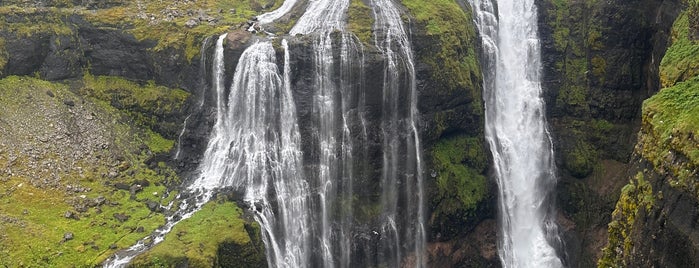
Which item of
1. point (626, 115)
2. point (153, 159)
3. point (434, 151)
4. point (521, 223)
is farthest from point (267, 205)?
point (626, 115)

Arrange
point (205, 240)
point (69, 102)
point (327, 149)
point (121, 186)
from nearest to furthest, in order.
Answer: point (205, 240) → point (121, 186) → point (327, 149) → point (69, 102)

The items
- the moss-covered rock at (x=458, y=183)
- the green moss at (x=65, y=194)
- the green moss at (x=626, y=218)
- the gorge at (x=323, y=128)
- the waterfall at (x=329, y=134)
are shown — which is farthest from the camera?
the moss-covered rock at (x=458, y=183)

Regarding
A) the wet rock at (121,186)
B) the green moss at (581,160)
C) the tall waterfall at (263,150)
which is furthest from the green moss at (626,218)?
the wet rock at (121,186)

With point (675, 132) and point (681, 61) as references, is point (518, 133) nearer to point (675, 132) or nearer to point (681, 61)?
point (681, 61)

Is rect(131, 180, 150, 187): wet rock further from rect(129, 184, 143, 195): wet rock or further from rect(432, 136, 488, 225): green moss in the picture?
rect(432, 136, 488, 225): green moss

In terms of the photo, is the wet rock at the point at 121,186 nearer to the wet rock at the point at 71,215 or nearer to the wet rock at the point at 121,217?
the wet rock at the point at 121,217

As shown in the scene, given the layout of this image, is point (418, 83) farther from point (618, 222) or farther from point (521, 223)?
point (618, 222)

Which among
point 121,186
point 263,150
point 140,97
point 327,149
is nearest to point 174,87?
point 140,97
